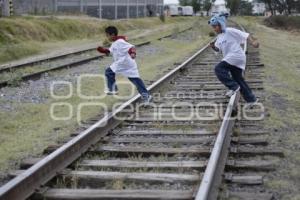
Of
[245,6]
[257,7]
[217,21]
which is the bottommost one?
[217,21]

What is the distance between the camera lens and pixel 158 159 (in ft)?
20.9

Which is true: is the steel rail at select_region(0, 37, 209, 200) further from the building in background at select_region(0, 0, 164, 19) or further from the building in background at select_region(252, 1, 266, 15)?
the building in background at select_region(252, 1, 266, 15)

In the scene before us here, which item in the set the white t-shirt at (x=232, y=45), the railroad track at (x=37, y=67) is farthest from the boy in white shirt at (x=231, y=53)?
the railroad track at (x=37, y=67)

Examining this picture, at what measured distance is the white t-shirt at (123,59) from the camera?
9.84m

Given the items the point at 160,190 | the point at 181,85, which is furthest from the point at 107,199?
the point at 181,85

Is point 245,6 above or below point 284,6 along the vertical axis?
above

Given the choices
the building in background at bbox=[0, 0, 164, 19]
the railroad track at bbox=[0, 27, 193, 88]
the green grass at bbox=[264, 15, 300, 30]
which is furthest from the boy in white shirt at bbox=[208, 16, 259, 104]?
the green grass at bbox=[264, 15, 300, 30]

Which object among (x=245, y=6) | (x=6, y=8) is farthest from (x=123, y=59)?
(x=245, y=6)

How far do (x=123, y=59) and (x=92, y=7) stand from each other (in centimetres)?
3971

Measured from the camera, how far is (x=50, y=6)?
41000 mm

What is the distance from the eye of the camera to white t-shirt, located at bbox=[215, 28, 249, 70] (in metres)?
9.02

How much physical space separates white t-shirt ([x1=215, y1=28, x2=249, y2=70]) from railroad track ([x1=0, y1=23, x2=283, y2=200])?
0.62m

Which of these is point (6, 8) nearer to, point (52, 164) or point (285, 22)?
point (52, 164)

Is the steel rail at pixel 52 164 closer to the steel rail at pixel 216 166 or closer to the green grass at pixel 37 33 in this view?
the steel rail at pixel 216 166
